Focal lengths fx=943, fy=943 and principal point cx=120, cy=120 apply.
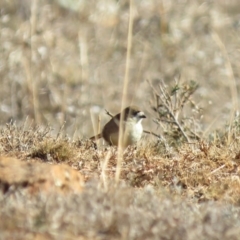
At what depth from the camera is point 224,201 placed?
5680 mm

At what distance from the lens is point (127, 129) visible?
811cm

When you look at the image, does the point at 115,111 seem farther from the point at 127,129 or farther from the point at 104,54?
the point at 127,129

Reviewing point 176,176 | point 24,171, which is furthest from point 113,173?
point 24,171

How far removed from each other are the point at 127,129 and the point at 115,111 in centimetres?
528

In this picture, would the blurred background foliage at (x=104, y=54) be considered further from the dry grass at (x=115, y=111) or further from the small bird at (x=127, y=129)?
the small bird at (x=127, y=129)

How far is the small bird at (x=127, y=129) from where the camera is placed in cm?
811

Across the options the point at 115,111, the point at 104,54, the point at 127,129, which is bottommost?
the point at 115,111

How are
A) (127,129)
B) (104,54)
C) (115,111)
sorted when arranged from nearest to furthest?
(127,129), (115,111), (104,54)

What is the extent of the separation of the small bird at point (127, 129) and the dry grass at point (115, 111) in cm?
19

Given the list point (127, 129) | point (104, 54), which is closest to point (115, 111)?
point (104, 54)

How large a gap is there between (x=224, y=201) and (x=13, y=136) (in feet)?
6.57

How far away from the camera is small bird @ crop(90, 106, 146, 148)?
8109 mm

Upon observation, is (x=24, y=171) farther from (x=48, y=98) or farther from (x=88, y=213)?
(x=48, y=98)

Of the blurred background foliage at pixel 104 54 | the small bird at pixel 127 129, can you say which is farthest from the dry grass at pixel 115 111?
the small bird at pixel 127 129
